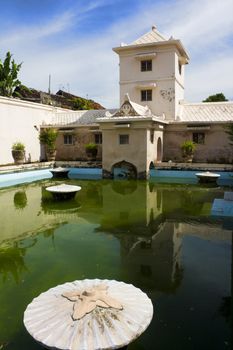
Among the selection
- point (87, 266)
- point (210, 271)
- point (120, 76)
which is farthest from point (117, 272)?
point (120, 76)

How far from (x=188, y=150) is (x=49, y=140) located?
890 cm

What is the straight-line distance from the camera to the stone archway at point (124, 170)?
648 inches

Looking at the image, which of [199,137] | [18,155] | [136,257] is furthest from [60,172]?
[136,257]

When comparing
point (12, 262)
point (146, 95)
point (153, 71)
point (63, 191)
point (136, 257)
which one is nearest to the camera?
point (12, 262)

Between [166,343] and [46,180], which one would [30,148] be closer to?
[46,180]

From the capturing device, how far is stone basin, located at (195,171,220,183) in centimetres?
1382

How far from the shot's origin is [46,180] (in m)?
16.2

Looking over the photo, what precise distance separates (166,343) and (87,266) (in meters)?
2.37

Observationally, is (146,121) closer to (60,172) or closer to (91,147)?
(91,147)

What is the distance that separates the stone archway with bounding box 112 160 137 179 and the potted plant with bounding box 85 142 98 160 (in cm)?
293

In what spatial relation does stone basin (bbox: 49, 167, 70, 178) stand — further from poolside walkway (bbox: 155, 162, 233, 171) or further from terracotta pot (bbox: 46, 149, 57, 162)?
poolside walkway (bbox: 155, 162, 233, 171)

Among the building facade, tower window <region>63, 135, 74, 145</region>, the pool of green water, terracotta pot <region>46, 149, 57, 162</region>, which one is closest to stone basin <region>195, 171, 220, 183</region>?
the pool of green water

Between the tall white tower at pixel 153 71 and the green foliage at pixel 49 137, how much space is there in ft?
16.6

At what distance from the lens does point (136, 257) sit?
5.94 m
